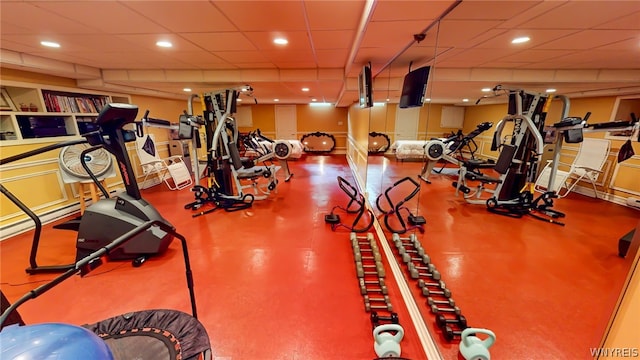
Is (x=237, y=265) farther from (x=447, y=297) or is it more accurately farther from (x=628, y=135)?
(x=628, y=135)

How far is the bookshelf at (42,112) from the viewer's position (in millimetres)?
3430

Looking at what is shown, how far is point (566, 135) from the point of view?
1573 mm

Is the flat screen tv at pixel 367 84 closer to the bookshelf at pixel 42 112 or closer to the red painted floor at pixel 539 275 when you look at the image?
the red painted floor at pixel 539 275

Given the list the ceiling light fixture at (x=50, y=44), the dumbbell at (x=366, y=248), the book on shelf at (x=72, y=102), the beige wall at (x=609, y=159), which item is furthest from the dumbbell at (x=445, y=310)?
the book on shelf at (x=72, y=102)

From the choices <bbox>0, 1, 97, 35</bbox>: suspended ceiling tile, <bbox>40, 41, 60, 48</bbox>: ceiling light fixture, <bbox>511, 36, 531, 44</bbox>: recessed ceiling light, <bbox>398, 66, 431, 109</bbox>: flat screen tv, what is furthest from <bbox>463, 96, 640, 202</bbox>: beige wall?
<bbox>40, 41, 60, 48</bbox>: ceiling light fixture

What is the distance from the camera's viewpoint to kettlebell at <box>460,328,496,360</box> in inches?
56.7

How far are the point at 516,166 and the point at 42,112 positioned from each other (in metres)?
7.46

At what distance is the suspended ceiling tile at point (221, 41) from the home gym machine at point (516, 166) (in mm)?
2848

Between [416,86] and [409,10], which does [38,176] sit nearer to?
[409,10]

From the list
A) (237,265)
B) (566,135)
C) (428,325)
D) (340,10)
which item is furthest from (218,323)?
(566,135)

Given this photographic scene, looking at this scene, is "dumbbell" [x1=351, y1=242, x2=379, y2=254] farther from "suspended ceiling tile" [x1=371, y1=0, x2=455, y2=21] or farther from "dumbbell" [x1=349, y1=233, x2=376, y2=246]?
"suspended ceiling tile" [x1=371, y1=0, x2=455, y2=21]

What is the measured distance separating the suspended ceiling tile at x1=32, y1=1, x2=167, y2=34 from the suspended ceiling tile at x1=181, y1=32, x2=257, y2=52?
333mm

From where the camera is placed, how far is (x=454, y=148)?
3.54 metres

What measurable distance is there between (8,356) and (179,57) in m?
3.63
